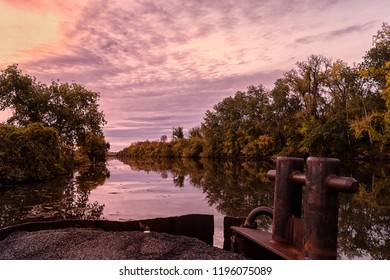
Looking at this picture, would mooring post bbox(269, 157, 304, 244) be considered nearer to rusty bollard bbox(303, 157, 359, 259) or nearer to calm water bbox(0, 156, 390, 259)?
rusty bollard bbox(303, 157, 359, 259)

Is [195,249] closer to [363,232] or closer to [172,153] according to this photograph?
[363,232]

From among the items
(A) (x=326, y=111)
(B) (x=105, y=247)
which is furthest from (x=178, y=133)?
(B) (x=105, y=247)

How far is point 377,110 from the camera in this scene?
47.7 metres

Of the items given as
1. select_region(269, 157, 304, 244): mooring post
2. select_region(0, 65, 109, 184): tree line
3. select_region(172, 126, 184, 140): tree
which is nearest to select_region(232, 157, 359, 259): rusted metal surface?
select_region(269, 157, 304, 244): mooring post

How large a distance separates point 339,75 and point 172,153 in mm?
86147

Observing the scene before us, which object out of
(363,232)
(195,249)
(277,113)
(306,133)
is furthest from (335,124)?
Answer: (195,249)

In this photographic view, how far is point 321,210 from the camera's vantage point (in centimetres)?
432

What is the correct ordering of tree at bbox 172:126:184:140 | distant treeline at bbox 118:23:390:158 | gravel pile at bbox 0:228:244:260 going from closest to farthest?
1. gravel pile at bbox 0:228:244:260
2. distant treeline at bbox 118:23:390:158
3. tree at bbox 172:126:184:140

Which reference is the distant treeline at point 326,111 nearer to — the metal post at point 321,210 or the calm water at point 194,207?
the calm water at point 194,207

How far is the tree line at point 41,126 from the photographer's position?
2258cm

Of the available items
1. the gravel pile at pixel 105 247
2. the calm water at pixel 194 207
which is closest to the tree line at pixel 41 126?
the calm water at pixel 194 207

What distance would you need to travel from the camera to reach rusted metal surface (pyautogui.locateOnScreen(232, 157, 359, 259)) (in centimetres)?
430

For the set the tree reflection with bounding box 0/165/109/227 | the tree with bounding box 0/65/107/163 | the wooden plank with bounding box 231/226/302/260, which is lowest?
the tree reflection with bounding box 0/165/109/227
